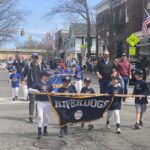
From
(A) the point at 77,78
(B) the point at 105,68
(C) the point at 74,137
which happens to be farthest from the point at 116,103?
(A) the point at 77,78

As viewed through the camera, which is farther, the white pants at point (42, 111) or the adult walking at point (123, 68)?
the adult walking at point (123, 68)

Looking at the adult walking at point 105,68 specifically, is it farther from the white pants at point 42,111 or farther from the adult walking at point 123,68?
the white pants at point 42,111

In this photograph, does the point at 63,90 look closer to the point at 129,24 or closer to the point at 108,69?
the point at 108,69

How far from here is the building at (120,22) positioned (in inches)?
1876

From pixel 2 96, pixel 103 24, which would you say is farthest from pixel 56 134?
pixel 103 24

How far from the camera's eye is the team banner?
34.8 ft

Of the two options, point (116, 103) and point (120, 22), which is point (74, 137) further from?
point (120, 22)

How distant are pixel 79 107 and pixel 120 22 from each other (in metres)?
39.9

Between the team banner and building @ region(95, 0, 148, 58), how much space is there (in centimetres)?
3597

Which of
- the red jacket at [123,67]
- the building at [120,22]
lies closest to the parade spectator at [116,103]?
the red jacket at [123,67]

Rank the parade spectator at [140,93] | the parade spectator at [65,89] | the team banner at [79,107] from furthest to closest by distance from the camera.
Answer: the parade spectator at [140,93] → the parade spectator at [65,89] → the team banner at [79,107]

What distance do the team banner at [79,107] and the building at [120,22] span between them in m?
36.0

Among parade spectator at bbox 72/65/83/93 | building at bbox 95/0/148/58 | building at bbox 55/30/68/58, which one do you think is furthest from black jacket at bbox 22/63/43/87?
building at bbox 55/30/68/58

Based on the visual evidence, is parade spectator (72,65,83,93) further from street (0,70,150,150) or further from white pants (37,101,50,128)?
white pants (37,101,50,128)
